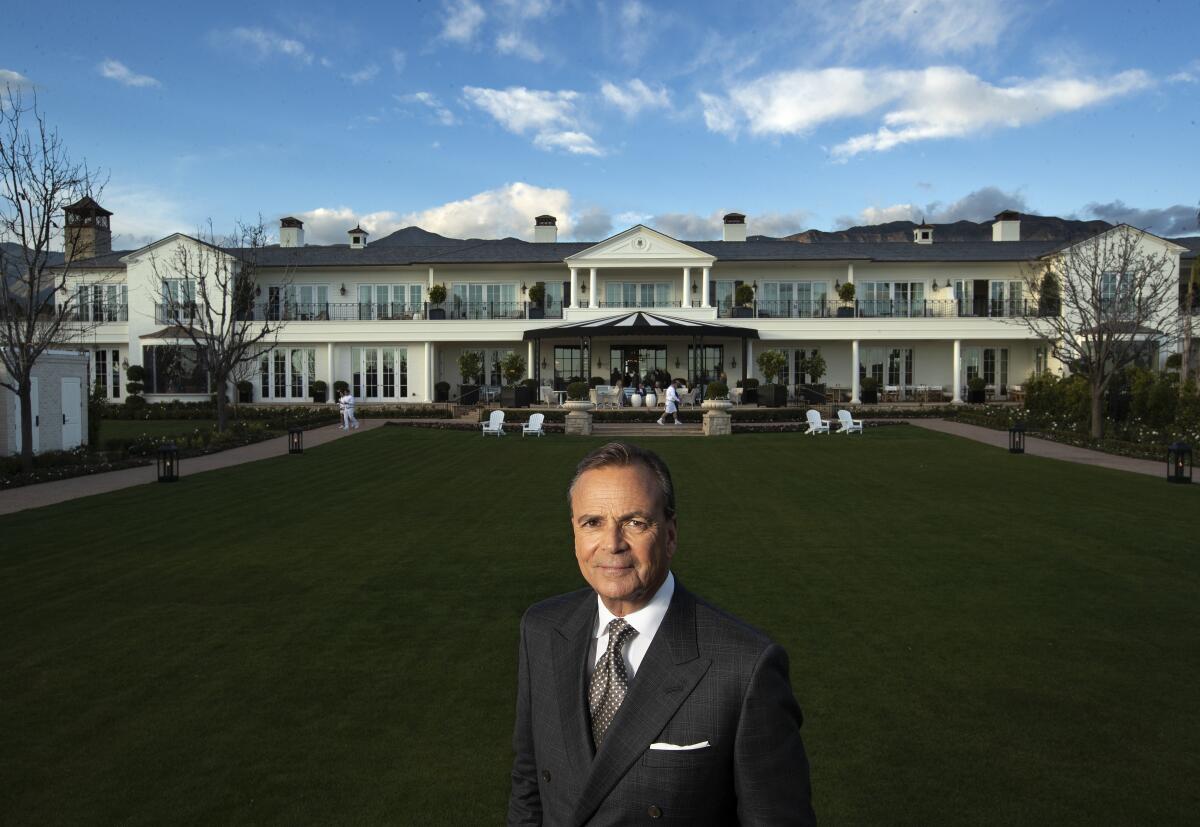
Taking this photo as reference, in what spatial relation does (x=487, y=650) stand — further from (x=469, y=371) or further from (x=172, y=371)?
(x=172, y=371)

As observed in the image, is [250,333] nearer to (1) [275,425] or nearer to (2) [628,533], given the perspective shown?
(1) [275,425]

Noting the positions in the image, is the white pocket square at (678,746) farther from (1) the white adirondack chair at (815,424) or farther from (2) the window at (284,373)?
(2) the window at (284,373)

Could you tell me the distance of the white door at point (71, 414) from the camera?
21.1 metres

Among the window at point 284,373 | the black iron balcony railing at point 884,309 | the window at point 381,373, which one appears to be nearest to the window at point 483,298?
the window at point 381,373

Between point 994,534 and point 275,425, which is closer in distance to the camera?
point 994,534

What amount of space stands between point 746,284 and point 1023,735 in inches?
1524

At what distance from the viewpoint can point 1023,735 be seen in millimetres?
5027

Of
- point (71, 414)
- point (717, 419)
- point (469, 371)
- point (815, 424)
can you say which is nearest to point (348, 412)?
point (71, 414)

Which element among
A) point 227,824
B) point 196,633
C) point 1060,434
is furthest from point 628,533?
point 1060,434

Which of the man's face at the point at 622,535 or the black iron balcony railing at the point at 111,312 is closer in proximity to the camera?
the man's face at the point at 622,535

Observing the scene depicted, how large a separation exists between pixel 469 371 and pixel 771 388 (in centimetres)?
1298

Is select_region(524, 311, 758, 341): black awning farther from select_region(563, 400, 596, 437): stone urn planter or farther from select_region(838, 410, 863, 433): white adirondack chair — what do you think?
select_region(838, 410, 863, 433): white adirondack chair

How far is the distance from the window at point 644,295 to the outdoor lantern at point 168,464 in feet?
92.0

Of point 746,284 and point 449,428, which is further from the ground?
point 746,284
